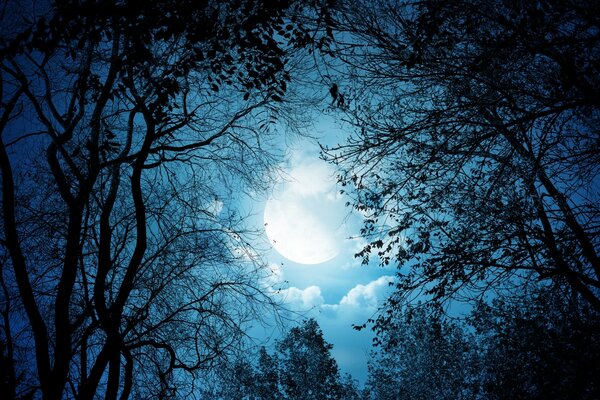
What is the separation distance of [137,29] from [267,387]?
2780 centimetres

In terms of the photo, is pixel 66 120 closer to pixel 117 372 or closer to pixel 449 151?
pixel 117 372

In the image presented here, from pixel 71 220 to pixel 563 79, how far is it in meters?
7.24

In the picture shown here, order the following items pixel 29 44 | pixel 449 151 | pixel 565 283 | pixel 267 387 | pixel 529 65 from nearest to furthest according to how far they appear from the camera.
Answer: pixel 29 44, pixel 449 151, pixel 529 65, pixel 565 283, pixel 267 387

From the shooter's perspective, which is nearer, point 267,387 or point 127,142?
point 127,142

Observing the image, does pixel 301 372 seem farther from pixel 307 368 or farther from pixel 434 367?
pixel 434 367

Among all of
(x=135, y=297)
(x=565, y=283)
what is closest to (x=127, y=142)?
(x=135, y=297)

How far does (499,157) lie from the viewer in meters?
4.83

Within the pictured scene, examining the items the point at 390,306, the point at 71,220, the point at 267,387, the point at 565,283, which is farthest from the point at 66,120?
the point at 267,387

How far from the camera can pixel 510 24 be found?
3744 millimetres

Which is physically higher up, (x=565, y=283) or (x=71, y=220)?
(x=71, y=220)

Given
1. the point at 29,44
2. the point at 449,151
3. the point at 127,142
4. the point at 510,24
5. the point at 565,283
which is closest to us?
the point at 29,44

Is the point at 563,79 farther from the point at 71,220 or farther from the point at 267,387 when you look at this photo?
the point at 267,387

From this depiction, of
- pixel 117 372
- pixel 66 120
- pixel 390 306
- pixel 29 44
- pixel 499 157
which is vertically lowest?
pixel 117 372

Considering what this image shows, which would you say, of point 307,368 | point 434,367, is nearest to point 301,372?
point 307,368
